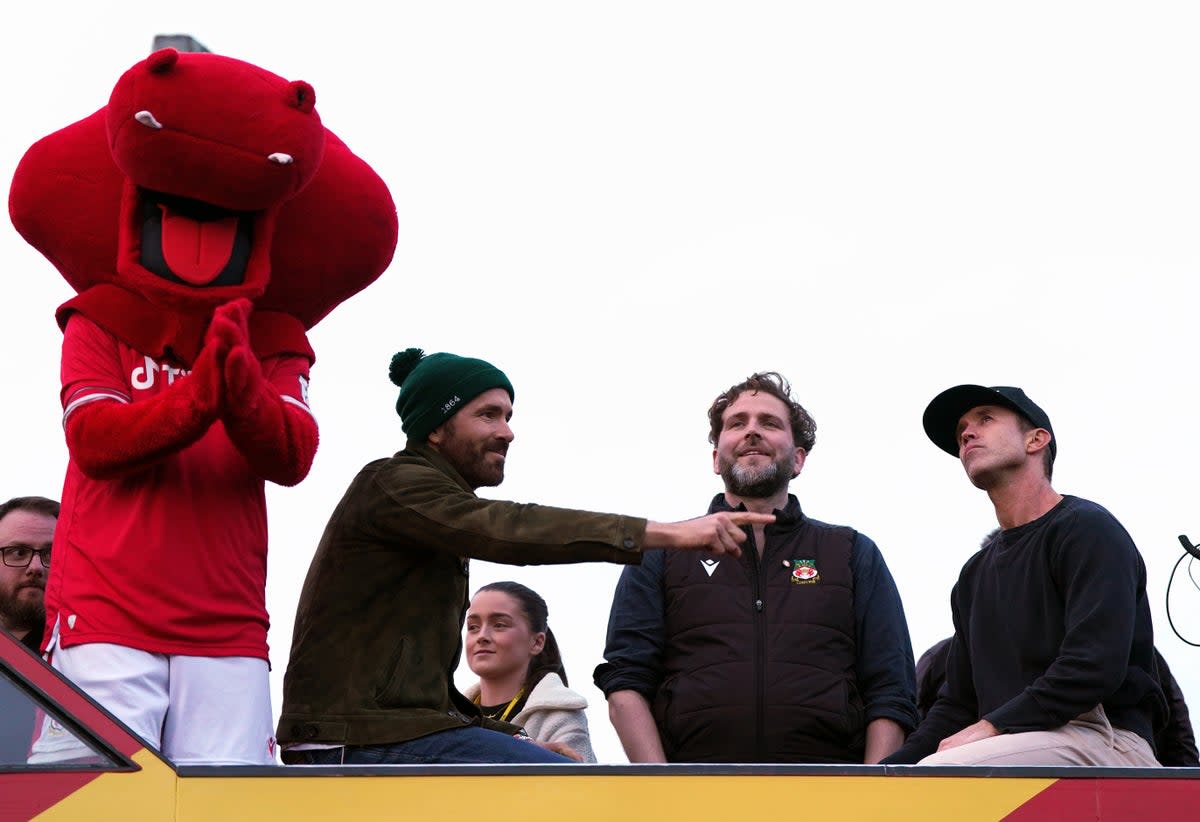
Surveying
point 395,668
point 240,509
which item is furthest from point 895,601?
point 240,509

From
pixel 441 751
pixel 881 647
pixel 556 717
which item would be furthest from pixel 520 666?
pixel 441 751

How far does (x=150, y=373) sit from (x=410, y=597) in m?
0.73

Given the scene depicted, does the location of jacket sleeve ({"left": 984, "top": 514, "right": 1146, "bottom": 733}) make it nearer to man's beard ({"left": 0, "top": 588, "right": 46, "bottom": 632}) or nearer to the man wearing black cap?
the man wearing black cap

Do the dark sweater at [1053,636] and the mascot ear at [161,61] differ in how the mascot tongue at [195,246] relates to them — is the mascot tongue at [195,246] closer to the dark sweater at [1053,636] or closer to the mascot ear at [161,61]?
the mascot ear at [161,61]

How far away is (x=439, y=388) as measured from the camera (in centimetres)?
373

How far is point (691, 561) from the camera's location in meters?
4.40

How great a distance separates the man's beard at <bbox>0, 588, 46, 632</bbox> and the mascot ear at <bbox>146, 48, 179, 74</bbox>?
5.18 feet

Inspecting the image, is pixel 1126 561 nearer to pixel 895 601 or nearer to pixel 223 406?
pixel 895 601

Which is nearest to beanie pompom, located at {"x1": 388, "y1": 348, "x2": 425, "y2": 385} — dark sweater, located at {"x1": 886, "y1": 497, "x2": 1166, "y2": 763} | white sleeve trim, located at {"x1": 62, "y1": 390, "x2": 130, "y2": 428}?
white sleeve trim, located at {"x1": 62, "y1": 390, "x2": 130, "y2": 428}

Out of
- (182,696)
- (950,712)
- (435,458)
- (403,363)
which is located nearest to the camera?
(182,696)

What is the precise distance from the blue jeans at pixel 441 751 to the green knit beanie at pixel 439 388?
0.80 metres

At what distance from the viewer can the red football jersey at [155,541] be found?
10.3 feet

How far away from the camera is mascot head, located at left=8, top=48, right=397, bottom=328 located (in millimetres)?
3297

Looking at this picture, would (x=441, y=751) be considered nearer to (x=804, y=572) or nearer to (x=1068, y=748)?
(x=1068, y=748)
